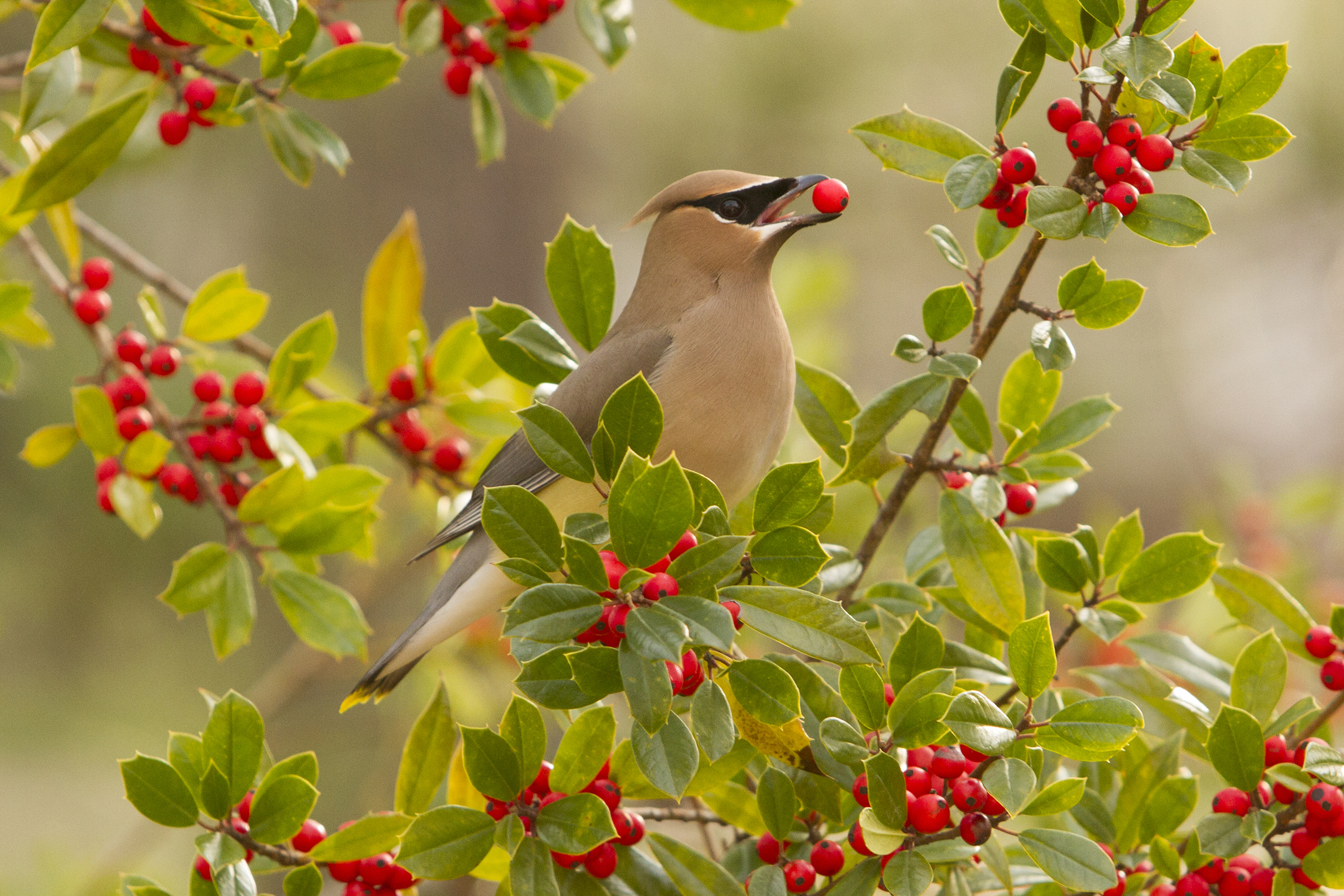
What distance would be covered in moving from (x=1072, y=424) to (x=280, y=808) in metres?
1.06

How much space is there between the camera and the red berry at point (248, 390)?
1.90 m

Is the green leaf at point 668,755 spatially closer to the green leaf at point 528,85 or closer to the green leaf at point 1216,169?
the green leaf at point 1216,169

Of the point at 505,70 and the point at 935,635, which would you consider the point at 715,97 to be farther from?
the point at 935,635

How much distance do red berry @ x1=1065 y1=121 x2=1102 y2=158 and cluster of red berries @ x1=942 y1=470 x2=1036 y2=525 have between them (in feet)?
1.51

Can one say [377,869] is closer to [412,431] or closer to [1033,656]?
[1033,656]

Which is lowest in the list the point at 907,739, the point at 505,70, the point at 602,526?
the point at 907,739

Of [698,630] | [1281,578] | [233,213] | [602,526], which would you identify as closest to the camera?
[698,630]

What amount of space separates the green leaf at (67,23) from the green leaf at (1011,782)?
120 cm

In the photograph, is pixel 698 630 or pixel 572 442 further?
pixel 572 442

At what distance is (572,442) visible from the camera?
3.98 feet

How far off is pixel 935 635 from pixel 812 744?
0.18 m

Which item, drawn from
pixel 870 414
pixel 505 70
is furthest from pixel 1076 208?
pixel 505 70

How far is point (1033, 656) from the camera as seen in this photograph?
3.96 ft

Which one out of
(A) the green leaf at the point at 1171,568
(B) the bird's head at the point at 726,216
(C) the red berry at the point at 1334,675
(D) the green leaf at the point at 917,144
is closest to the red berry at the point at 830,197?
(B) the bird's head at the point at 726,216
